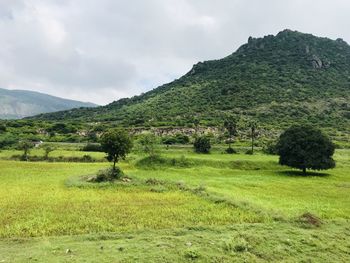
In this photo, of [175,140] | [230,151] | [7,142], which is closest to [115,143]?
[230,151]

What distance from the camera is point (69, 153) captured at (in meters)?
98.9

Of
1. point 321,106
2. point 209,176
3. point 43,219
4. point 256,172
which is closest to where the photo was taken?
point 43,219

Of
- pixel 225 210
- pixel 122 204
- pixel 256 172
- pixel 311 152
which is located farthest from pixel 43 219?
pixel 311 152

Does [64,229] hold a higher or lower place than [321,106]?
lower

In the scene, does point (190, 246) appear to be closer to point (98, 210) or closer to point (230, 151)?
point (98, 210)

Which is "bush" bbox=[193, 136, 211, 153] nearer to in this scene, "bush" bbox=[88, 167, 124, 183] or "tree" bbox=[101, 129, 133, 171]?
"tree" bbox=[101, 129, 133, 171]

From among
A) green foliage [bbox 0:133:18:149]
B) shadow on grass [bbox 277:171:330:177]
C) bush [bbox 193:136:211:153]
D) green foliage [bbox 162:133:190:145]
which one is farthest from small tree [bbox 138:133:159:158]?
green foliage [bbox 0:133:18:149]

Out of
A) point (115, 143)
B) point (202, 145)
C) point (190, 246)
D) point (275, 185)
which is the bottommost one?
point (275, 185)

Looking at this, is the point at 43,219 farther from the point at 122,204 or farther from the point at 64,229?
the point at 122,204

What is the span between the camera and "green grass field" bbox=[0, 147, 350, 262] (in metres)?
23.4

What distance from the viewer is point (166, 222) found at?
100 ft

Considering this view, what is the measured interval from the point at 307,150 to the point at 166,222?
54.1 m

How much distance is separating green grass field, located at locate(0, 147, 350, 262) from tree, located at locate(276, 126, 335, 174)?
20.0m

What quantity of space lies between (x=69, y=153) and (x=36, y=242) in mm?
75929
